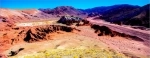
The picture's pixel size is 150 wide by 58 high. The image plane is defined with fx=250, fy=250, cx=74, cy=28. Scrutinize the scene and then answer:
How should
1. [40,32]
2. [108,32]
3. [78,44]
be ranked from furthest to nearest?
1. [108,32]
2. [40,32]
3. [78,44]

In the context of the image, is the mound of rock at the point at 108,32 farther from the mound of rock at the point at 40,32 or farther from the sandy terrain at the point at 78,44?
the mound of rock at the point at 40,32

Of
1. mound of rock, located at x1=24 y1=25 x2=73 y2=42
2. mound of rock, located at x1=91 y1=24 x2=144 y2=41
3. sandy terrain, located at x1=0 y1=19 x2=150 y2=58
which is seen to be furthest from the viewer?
mound of rock, located at x1=91 y1=24 x2=144 y2=41

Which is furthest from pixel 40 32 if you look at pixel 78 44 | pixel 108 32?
pixel 108 32

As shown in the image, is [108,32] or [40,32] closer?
[40,32]

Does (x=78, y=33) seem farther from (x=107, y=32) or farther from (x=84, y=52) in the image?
(x=84, y=52)

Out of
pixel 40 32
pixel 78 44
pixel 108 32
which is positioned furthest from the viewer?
pixel 108 32

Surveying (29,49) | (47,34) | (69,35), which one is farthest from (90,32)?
(29,49)

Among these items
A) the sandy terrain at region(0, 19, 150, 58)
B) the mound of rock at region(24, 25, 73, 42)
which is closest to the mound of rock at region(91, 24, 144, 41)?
the sandy terrain at region(0, 19, 150, 58)

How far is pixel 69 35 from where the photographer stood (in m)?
51.1

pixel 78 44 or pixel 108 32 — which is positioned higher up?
pixel 108 32

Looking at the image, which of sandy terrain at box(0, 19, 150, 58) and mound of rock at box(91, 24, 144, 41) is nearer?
sandy terrain at box(0, 19, 150, 58)

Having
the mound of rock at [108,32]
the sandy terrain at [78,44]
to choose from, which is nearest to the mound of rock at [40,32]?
the sandy terrain at [78,44]

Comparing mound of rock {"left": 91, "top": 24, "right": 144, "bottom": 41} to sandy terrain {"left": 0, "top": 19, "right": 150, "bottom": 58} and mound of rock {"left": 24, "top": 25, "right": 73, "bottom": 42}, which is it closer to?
sandy terrain {"left": 0, "top": 19, "right": 150, "bottom": 58}

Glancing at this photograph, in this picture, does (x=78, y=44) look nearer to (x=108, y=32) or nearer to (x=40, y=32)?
(x=40, y=32)
